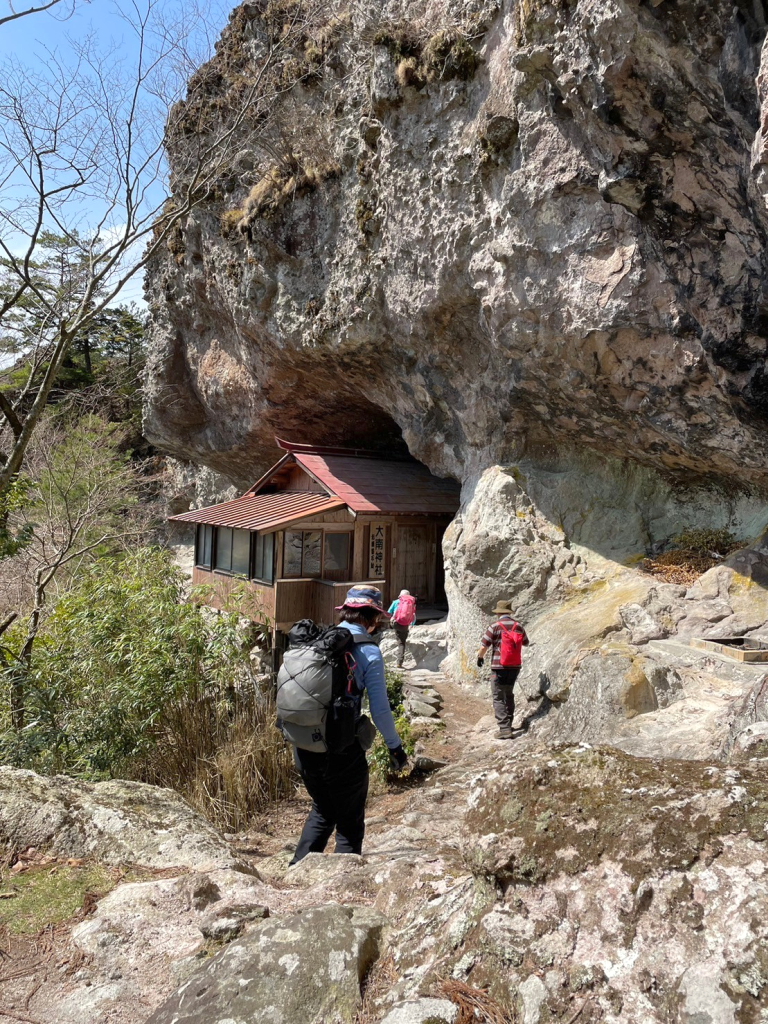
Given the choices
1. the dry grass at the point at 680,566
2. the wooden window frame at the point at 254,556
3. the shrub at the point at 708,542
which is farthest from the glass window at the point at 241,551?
the shrub at the point at 708,542

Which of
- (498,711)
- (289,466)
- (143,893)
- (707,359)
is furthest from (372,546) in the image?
(143,893)

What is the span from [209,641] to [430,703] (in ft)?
12.5

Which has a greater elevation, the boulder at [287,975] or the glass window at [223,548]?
the glass window at [223,548]

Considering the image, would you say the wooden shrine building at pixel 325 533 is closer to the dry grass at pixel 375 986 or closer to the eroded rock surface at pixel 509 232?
the eroded rock surface at pixel 509 232

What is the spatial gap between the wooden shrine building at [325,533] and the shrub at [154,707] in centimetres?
510

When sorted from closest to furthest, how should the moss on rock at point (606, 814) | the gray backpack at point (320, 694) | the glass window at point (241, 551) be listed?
the moss on rock at point (606, 814) → the gray backpack at point (320, 694) → the glass window at point (241, 551)

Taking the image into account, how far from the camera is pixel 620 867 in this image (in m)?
1.90

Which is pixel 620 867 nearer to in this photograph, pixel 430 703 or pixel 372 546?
pixel 430 703

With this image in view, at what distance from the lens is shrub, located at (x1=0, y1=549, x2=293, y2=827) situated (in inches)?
240

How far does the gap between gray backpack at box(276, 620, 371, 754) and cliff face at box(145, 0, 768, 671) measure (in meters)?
4.97

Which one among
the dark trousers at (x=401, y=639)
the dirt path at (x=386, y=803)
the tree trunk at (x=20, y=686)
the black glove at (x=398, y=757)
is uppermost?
the black glove at (x=398, y=757)

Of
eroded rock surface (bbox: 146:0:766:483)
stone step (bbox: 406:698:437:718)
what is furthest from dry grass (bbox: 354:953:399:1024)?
stone step (bbox: 406:698:437:718)

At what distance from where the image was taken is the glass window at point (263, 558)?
13.4 m

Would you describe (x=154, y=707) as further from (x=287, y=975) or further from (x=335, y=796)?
(x=287, y=975)
